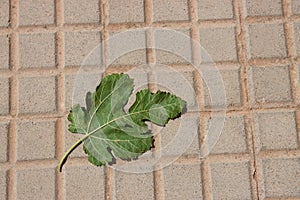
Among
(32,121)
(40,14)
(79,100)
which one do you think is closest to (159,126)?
(79,100)

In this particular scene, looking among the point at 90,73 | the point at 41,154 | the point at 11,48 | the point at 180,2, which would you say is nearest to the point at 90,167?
the point at 41,154

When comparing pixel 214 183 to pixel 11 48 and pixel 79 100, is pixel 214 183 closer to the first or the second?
pixel 79 100

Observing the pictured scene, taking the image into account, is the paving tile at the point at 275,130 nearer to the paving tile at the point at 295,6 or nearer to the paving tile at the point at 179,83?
the paving tile at the point at 179,83

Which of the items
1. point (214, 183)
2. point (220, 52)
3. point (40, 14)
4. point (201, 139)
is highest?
point (40, 14)

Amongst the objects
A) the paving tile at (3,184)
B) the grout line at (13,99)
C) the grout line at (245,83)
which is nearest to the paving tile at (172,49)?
the grout line at (245,83)

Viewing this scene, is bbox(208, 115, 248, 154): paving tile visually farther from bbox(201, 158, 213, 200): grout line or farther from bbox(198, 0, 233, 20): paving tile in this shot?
bbox(198, 0, 233, 20): paving tile

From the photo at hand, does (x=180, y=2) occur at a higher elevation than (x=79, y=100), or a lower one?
higher

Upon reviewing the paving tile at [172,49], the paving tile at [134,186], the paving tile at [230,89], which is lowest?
the paving tile at [134,186]
